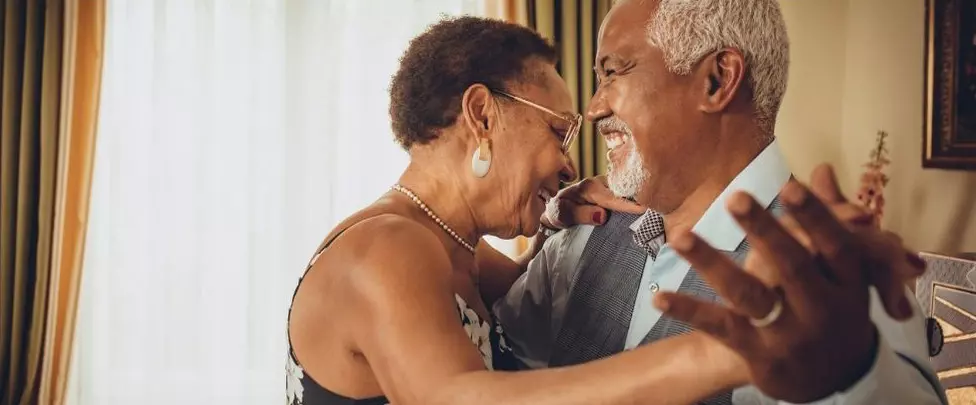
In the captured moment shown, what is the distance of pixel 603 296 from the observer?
1.50 meters

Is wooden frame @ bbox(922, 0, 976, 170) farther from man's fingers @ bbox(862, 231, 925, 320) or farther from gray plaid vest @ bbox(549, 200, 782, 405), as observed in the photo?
man's fingers @ bbox(862, 231, 925, 320)

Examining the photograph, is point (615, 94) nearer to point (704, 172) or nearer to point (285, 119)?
point (704, 172)

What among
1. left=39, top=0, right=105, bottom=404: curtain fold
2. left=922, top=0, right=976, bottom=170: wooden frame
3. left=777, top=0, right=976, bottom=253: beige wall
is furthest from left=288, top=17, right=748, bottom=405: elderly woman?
left=39, top=0, right=105, bottom=404: curtain fold

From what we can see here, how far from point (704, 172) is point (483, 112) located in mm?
371

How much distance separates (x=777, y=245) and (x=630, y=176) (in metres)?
0.77

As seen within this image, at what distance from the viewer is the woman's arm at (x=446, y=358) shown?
768mm

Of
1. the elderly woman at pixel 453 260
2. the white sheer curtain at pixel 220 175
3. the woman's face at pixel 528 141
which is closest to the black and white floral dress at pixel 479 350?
the elderly woman at pixel 453 260

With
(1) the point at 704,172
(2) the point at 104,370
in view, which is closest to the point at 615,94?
(1) the point at 704,172

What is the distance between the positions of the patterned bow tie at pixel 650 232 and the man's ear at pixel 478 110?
12.6 inches

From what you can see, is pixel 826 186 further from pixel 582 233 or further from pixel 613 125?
pixel 582 233

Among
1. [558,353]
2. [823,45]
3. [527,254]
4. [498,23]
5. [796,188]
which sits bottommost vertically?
[558,353]

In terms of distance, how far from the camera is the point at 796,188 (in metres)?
0.60

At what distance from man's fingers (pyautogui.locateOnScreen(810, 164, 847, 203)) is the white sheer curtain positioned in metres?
2.90

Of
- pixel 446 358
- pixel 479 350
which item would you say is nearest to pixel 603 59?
pixel 479 350
